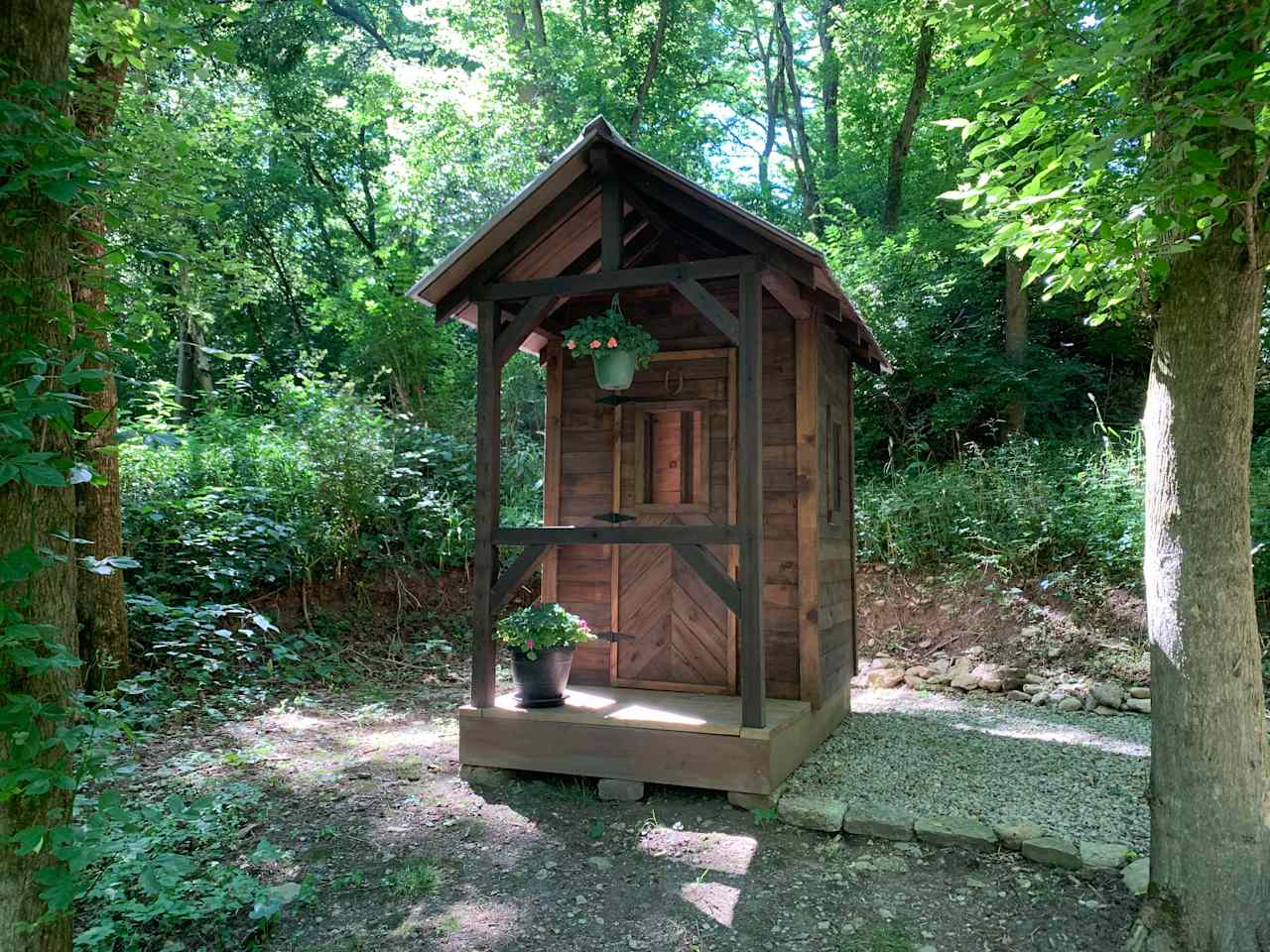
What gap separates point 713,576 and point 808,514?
1.31m

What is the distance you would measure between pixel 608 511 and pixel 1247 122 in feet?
14.3

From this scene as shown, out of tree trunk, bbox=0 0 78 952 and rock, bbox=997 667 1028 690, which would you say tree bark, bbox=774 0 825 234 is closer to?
rock, bbox=997 667 1028 690

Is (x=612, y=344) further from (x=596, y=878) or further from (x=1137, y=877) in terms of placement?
(x=1137, y=877)

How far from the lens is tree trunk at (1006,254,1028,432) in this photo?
11578mm

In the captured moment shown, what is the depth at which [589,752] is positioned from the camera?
4.79 metres

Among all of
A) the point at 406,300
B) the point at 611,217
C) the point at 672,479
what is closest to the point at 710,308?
the point at 611,217

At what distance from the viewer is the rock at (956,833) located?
3924mm

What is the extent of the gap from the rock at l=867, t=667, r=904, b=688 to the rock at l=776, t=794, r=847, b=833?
3874mm

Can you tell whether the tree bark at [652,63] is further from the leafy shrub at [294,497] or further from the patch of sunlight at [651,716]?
the patch of sunlight at [651,716]

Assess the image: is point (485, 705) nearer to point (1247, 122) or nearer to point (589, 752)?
point (589, 752)

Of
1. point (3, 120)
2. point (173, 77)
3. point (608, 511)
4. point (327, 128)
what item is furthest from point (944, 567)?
point (327, 128)

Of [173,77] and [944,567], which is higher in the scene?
[173,77]

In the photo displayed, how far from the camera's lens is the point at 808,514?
221 inches

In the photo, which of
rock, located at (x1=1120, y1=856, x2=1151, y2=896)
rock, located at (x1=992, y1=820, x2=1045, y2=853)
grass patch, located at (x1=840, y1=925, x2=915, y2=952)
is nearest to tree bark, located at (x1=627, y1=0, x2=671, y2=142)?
rock, located at (x1=992, y1=820, x2=1045, y2=853)
